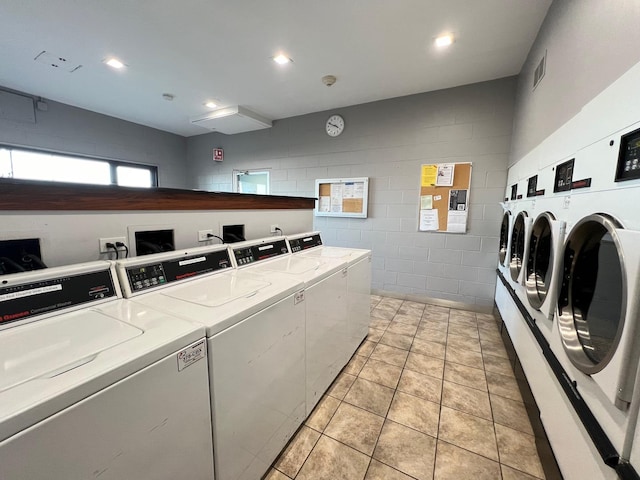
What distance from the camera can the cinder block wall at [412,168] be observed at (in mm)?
3086

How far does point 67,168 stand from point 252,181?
2.93 metres

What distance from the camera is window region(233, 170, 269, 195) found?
191 inches

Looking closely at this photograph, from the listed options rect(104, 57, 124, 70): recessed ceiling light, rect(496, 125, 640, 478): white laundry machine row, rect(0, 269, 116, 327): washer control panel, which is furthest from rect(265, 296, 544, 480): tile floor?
rect(104, 57, 124, 70): recessed ceiling light

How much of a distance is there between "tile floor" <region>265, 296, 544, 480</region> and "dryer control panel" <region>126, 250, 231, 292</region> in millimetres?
1112

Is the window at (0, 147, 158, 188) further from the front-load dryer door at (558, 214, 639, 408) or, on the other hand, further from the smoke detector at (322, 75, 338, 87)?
the front-load dryer door at (558, 214, 639, 408)

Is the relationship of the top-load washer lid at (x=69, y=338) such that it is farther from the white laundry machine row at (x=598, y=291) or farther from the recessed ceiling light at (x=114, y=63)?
the recessed ceiling light at (x=114, y=63)

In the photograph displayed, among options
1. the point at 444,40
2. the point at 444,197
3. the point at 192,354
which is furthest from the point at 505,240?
the point at 192,354

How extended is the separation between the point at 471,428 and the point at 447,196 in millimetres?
2527

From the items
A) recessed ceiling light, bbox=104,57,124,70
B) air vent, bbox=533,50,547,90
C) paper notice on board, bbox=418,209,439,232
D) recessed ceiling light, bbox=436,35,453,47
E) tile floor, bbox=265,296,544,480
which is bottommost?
tile floor, bbox=265,296,544,480

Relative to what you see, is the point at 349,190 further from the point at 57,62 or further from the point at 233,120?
the point at 57,62

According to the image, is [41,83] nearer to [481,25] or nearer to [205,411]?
[205,411]

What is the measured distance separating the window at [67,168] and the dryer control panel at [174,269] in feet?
7.48

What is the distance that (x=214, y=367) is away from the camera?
93 centimetres

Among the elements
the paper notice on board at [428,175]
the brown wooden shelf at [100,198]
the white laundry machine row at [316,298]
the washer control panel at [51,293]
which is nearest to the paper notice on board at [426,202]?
the paper notice on board at [428,175]
